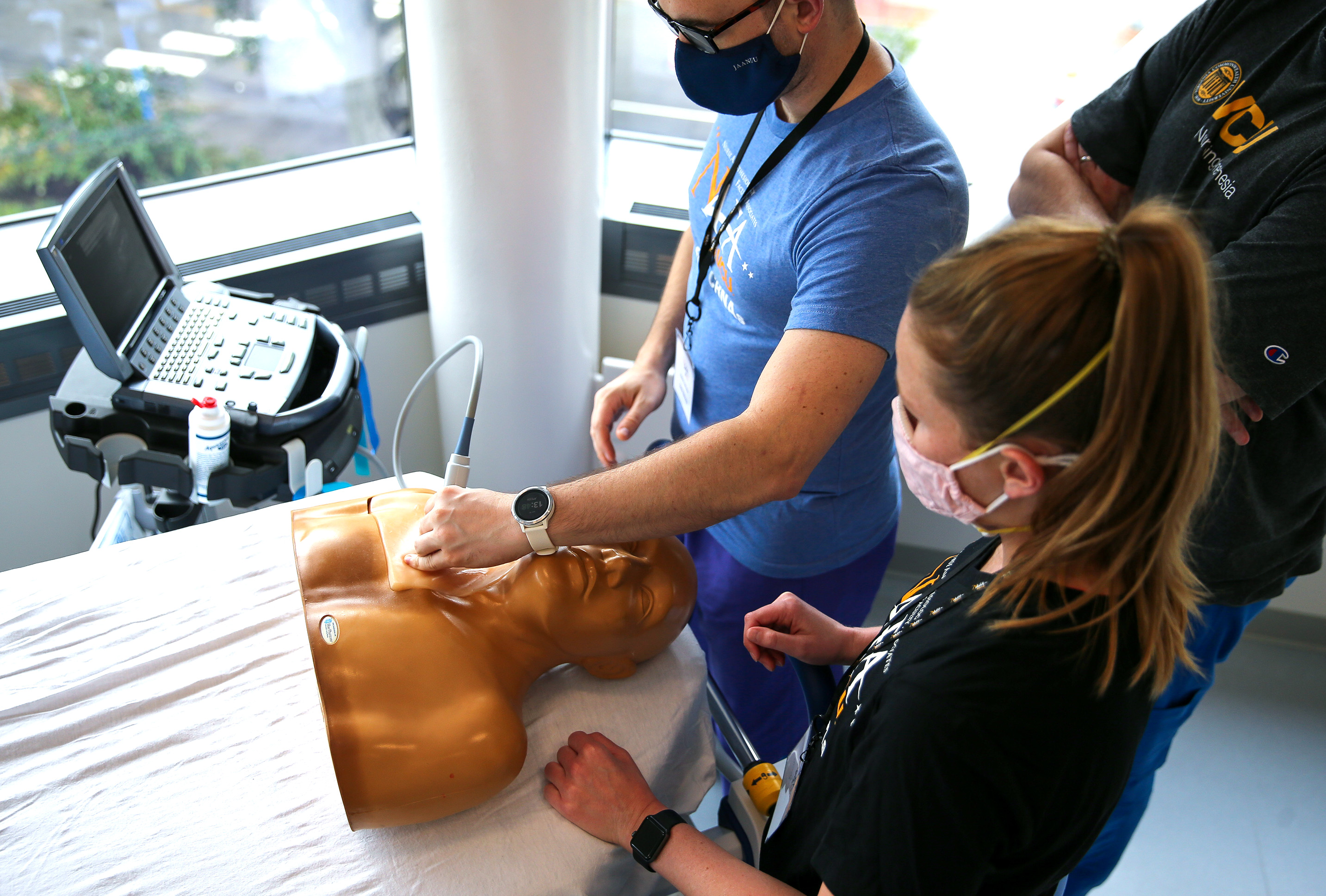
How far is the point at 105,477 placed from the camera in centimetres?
148

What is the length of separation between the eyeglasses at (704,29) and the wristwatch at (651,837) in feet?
3.16

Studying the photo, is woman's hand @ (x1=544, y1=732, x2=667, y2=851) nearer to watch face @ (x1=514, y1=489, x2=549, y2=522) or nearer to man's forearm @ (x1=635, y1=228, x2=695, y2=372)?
watch face @ (x1=514, y1=489, x2=549, y2=522)

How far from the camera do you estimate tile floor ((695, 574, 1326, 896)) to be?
6.29 ft

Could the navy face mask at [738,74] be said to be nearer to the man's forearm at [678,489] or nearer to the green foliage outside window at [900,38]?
the man's forearm at [678,489]

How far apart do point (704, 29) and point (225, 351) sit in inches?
42.9

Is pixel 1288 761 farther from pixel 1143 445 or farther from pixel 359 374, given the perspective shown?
pixel 359 374

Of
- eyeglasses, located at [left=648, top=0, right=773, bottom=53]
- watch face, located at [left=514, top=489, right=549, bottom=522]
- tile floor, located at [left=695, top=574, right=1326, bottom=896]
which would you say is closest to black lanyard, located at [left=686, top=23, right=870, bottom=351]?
eyeglasses, located at [left=648, top=0, right=773, bottom=53]

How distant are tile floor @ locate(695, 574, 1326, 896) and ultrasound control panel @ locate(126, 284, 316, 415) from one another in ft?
4.38

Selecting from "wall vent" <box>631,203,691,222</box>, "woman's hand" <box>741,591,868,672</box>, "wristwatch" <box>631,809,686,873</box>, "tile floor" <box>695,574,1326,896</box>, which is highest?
"woman's hand" <box>741,591,868,672</box>

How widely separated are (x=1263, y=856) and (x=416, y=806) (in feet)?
6.76

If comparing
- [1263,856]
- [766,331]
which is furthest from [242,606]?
[1263,856]

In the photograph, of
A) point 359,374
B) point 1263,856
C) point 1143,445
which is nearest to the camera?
point 1143,445

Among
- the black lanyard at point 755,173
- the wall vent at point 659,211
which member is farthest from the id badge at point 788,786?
the wall vent at point 659,211

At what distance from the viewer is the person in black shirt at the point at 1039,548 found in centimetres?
63
